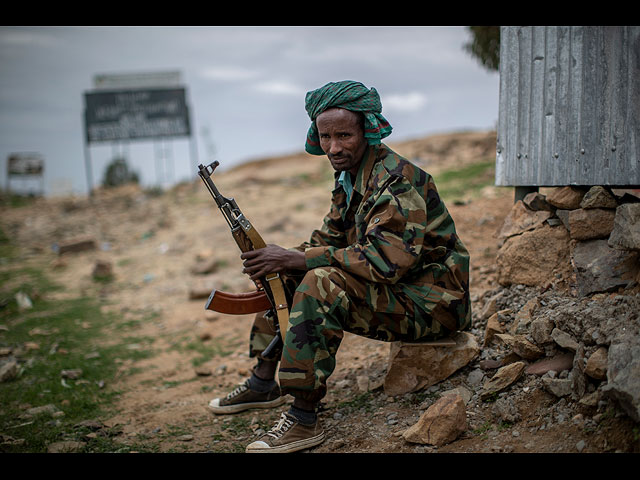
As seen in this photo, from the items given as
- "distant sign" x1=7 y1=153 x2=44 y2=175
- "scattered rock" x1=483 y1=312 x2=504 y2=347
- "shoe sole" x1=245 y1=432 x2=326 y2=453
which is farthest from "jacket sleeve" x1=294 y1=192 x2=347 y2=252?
"distant sign" x1=7 y1=153 x2=44 y2=175

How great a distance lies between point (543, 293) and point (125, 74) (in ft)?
46.1

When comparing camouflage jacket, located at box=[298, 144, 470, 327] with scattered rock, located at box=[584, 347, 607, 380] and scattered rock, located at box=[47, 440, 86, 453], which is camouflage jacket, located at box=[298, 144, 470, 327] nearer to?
scattered rock, located at box=[584, 347, 607, 380]

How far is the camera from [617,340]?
249 cm

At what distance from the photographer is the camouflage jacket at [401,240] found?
8.94ft

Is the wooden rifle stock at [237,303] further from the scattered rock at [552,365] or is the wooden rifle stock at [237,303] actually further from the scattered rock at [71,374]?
the scattered rock at [71,374]

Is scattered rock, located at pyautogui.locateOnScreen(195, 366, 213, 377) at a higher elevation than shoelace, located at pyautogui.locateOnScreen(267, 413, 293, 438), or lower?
lower

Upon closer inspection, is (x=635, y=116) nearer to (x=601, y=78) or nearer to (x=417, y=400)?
(x=601, y=78)

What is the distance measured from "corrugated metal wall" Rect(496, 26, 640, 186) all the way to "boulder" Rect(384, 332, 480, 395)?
4.56 ft

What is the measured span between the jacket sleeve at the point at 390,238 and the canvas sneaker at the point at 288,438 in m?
0.86

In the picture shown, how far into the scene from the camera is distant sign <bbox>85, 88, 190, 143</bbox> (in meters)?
14.5

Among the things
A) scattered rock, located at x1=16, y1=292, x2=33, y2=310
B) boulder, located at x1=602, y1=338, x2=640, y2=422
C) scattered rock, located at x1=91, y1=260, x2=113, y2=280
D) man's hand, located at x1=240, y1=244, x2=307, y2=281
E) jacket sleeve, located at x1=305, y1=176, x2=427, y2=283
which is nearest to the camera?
boulder, located at x1=602, y1=338, x2=640, y2=422

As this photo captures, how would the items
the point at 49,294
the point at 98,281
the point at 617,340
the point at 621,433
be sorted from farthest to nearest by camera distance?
the point at 98,281
the point at 49,294
the point at 617,340
the point at 621,433

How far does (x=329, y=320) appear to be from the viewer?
8.90 feet
